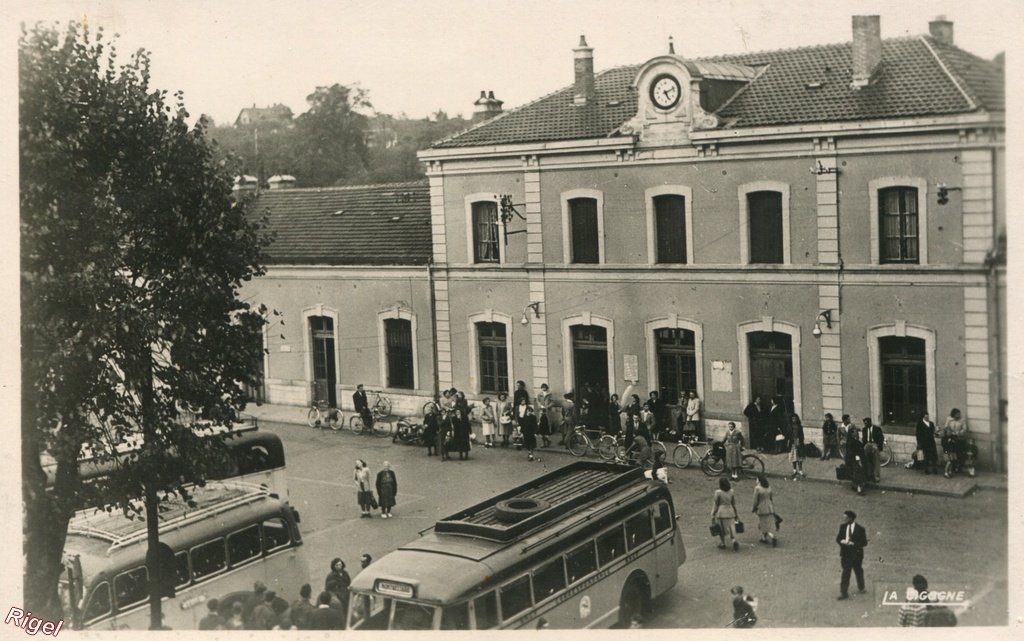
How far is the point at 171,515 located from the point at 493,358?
12356 millimetres

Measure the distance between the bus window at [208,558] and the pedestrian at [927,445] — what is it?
1362 cm

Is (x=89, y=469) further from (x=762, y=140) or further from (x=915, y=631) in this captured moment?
(x=762, y=140)

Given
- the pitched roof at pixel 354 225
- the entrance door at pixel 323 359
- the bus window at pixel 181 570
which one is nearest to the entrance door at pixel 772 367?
the pitched roof at pixel 354 225

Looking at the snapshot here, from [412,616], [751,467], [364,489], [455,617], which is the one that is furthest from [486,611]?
[751,467]

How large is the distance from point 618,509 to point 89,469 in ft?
25.9

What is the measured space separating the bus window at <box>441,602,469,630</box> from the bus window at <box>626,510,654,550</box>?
3.55 meters

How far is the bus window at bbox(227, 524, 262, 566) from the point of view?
57.9 feet

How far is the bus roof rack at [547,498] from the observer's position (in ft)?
48.9

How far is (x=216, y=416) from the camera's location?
15727 mm

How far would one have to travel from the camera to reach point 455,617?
44.6 ft

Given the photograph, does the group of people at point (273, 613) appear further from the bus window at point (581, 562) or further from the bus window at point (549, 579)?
the bus window at point (581, 562)

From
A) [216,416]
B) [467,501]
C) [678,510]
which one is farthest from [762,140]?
[216,416]

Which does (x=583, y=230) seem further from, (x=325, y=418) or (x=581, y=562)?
(x=581, y=562)

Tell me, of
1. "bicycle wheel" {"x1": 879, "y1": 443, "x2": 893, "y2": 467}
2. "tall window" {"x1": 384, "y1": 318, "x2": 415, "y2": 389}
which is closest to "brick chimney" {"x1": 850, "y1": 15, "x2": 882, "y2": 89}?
"bicycle wheel" {"x1": 879, "y1": 443, "x2": 893, "y2": 467}
